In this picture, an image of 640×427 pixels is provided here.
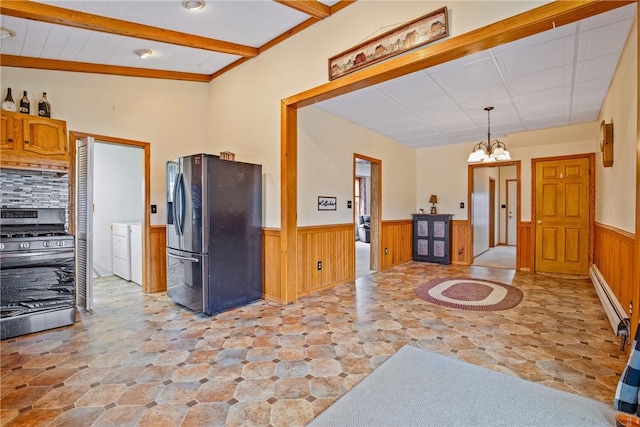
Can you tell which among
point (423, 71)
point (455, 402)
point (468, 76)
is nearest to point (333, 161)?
→ point (423, 71)

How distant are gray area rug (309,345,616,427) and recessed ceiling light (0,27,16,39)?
4202mm

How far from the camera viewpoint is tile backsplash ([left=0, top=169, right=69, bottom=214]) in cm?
330

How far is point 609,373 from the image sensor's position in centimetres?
219

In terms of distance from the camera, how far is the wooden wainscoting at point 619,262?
8.35 ft

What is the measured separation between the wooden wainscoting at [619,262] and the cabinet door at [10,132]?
17.0 feet

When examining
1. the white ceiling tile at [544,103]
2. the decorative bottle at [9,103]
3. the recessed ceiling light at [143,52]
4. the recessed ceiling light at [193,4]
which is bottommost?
the decorative bottle at [9,103]

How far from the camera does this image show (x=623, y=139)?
3.04 meters

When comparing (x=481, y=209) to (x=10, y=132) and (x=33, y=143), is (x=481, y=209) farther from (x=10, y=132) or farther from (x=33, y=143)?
(x=10, y=132)

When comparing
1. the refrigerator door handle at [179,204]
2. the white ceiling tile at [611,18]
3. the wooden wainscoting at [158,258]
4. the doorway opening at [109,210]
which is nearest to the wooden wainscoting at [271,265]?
the refrigerator door handle at [179,204]

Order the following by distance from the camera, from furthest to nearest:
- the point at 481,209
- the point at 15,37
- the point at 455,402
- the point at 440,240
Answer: the point at 481,209 → the point at 440,240 → the point at 15,37 → the point at 455,402

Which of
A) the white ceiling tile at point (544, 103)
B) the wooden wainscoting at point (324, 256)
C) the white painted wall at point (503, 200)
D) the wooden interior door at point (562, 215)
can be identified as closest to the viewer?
the white ceiling tile at point (544, 103)

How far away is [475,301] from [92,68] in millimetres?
5508

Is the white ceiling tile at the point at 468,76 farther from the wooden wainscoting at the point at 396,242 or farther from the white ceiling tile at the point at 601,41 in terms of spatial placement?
the wooden wainscoting at the point at 396,242

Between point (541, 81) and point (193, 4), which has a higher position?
point (193, 4)
